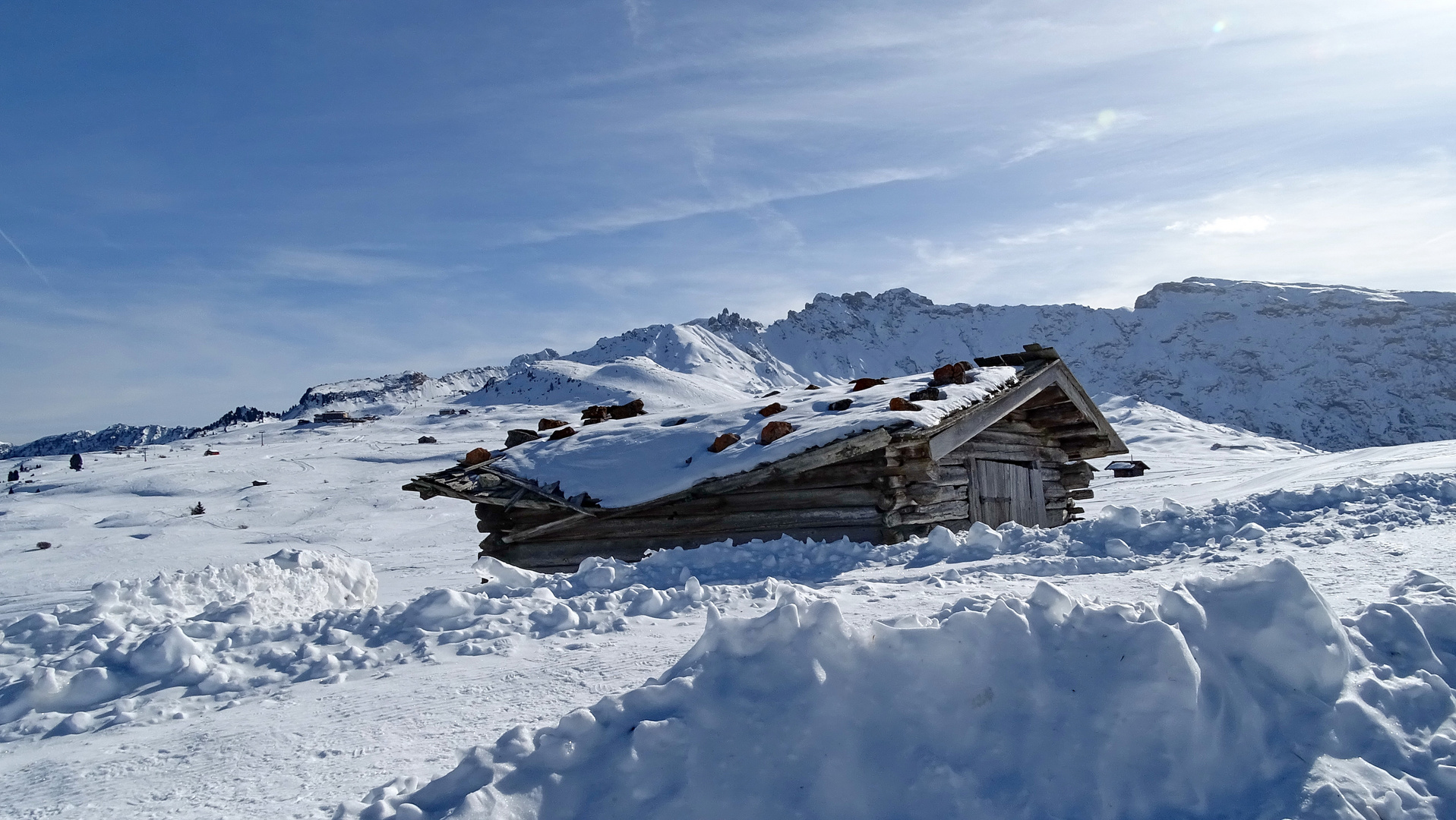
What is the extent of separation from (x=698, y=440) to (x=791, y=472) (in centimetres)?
153

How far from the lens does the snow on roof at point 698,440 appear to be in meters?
8.45

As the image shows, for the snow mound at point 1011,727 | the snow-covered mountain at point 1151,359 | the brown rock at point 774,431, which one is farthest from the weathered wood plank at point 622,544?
the snow-covered mountain at point 1151,359

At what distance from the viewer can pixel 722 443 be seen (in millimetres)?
9039

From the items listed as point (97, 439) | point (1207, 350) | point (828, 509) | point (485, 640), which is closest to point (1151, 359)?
point (1207, 350)

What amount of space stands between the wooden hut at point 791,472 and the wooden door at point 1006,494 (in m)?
0.03

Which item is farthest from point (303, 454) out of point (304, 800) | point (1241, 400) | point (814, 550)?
point (1241, 400)

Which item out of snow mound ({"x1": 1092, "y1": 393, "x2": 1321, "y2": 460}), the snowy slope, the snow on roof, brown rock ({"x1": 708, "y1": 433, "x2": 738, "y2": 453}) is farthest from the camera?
the snowy slope

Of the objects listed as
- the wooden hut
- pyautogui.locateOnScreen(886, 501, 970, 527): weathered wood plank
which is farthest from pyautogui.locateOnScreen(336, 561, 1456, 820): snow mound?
pyautogui.locateOnScreen(886, 501, 970, 527): weathered wood plank

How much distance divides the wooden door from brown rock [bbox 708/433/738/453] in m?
3.30

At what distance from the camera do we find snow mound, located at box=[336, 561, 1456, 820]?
2.48m

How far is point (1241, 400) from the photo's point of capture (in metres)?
140

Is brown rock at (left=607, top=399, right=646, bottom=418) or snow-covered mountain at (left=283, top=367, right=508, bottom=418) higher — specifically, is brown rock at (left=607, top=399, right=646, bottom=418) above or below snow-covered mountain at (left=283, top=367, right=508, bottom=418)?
below

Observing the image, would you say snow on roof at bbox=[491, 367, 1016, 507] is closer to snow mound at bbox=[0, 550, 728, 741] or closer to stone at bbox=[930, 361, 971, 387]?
stone at bbox=[930, 361, 971, 387]

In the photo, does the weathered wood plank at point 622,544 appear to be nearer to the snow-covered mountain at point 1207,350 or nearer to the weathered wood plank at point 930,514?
the weathered wood plank at point 930,514
